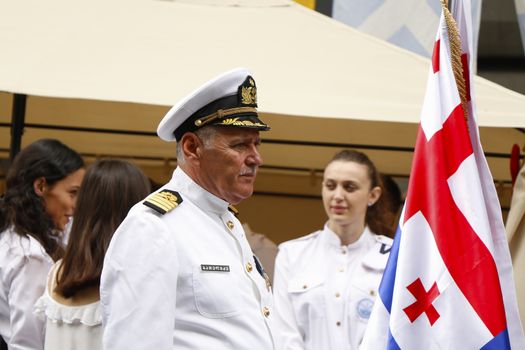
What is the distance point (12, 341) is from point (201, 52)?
168 centimetres

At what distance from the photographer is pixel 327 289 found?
459 centimetres

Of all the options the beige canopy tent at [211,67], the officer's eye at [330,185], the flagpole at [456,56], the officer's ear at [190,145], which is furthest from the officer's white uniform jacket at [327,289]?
the officer's ear at [190,145]

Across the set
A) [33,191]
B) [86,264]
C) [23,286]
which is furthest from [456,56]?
[33,191]

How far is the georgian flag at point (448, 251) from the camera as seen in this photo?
116 inches

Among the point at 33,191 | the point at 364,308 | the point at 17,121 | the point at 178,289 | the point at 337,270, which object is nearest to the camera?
the point at 178,289

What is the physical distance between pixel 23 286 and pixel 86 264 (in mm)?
433

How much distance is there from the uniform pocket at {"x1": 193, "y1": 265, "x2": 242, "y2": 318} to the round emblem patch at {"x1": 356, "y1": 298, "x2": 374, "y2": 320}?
184cm

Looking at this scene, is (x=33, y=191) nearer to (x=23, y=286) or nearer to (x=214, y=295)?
(x=23, y=286)

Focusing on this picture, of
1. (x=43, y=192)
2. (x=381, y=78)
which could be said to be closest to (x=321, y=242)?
(x=381, y=78)

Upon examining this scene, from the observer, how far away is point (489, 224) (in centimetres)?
306

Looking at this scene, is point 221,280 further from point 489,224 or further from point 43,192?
point 43,192

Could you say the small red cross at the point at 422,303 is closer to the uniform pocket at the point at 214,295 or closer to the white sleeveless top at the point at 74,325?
the uniform pocket at the point at 214,295

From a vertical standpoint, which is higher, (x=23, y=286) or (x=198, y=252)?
(x=198, y=252)

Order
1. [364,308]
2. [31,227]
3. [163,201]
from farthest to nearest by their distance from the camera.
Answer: [364,308], [31,227], [163,201]
